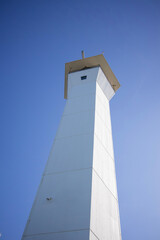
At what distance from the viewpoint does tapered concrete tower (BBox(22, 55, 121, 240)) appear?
520 centimetres

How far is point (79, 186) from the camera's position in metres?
6.01

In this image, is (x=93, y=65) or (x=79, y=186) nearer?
(x=79, y=186)

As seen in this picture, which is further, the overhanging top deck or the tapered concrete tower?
the overhanging top deck

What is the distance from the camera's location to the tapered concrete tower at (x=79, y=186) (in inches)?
205

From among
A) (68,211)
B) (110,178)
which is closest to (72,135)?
(110,178)

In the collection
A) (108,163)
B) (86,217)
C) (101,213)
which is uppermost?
(108,163)

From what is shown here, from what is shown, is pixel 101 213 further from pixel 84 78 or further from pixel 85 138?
pixel 84 78

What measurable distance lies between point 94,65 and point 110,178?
28.5 ft

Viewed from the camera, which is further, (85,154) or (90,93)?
(90,93)

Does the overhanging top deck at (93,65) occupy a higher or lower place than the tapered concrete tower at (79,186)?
higher

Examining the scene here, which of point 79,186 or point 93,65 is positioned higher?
point 93,65

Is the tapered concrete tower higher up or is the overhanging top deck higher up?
the overhanging top deck

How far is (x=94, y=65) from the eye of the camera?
13992mm

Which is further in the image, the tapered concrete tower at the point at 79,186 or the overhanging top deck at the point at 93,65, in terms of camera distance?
the overhanging top deck at the point at 93,65
